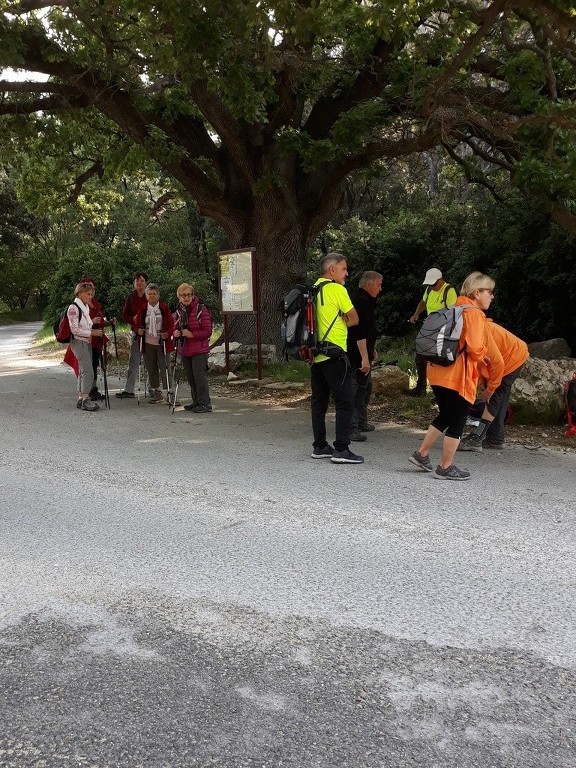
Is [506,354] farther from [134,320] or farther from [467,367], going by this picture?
[134,320]

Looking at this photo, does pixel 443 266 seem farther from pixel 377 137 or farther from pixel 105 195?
pixel 105 195

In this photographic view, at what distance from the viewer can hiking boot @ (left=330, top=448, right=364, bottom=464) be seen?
7.56 m

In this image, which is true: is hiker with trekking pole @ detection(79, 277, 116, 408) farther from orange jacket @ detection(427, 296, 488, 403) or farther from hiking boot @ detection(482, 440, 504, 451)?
orange jacket @ detection(427, 296, 488, 403)

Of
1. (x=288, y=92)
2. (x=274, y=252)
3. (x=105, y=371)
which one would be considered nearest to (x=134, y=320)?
(x=105, y=371)

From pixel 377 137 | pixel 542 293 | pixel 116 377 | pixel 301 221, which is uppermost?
pixel 377 137

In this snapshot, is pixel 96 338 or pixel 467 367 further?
pixel 96 338

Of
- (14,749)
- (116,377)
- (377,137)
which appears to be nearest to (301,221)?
(377,137)

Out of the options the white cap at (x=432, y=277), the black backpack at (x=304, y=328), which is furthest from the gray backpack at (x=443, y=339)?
the white cap at (x=432, y=277)

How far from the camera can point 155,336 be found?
12023mm

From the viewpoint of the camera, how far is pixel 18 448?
8523 millimetres

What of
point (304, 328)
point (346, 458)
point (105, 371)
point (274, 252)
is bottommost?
point (346, 458)

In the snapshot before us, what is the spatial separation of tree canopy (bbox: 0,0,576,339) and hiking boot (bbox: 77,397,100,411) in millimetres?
5031

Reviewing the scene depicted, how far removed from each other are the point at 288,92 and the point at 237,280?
366 centimetres

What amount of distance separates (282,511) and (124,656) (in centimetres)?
252
